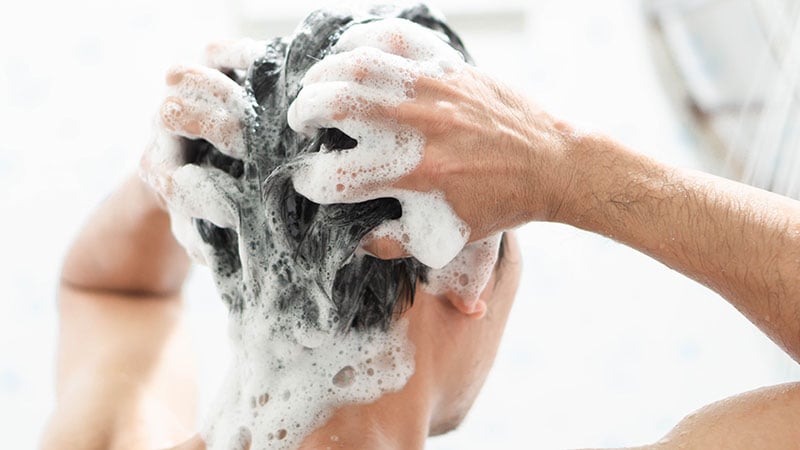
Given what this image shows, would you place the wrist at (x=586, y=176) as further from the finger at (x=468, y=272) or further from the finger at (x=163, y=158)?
the finger at (x=163, y=158)

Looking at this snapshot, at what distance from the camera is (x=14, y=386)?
1.85m

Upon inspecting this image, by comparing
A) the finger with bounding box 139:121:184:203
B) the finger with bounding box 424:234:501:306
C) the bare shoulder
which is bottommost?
the bare shoulder

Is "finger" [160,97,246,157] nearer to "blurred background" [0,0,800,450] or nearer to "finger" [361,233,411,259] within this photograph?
"finger" [361,233,411,259]

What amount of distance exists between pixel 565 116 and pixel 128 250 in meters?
1.02

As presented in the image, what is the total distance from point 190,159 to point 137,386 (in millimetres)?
407

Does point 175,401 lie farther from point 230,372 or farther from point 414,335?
point 414,335

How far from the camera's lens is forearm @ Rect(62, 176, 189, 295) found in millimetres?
1213

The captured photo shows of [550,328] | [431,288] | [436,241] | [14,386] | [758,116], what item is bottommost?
[550,328]

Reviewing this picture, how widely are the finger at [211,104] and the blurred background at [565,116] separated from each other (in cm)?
104

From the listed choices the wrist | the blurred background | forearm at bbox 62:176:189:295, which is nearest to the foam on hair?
the wrist

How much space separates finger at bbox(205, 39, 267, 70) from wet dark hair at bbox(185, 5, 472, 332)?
0.01 m

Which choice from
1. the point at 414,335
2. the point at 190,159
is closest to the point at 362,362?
the point at 414,335

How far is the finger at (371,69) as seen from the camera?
722mm

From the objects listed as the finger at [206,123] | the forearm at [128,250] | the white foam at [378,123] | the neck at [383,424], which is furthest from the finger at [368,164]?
the forearm at [128,250]
